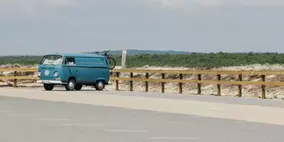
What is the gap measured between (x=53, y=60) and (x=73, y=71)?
1.11 meters

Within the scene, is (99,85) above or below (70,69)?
below

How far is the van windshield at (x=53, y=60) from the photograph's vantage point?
36.9 m

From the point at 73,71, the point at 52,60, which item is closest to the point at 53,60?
the point at 52,60

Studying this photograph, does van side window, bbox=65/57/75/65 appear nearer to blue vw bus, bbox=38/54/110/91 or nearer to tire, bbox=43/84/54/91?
blue vw bus, bbox=38/54/110/91

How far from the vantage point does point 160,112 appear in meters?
21.9

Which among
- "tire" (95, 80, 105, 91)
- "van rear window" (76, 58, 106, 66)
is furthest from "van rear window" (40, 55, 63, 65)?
"tire" (95, 80, 105, 91)

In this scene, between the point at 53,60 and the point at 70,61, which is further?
the point at 53,60

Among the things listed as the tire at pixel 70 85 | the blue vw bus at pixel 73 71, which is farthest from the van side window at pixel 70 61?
the tire at pixel 70 85

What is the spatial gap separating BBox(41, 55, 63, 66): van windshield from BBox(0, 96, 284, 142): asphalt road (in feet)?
47.0

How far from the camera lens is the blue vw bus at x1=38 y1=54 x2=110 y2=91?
1443 inches

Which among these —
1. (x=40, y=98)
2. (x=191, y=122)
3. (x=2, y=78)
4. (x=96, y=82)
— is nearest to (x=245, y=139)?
(x=191, y=122)

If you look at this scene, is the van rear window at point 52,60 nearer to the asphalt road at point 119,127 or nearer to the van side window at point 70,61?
the van side window at point 70,61

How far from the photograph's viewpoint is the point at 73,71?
37219 millimetres

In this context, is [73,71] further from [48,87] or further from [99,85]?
[99,85]
